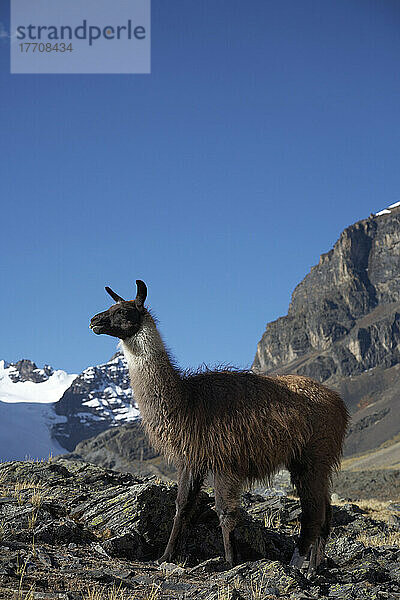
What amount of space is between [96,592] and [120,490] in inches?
226

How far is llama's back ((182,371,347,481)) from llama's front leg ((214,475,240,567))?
247 millimetres

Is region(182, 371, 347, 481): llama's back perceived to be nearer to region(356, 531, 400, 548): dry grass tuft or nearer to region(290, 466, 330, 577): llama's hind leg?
region(290, 466, 330, 577): llama's hind leg

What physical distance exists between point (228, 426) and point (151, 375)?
163 centimetres

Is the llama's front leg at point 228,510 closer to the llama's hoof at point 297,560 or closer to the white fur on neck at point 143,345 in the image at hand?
the llama's hoof at point 297,560

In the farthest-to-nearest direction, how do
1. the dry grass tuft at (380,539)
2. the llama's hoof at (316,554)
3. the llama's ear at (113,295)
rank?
the dry grass tuft at (380,539) → the llama's ear at (113,295) → the llama's hoof at (316,554)

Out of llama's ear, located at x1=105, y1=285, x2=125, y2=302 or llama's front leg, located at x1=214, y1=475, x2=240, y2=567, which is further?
llama's ear, located at x1=105, y1=285, x2=125, y2=302

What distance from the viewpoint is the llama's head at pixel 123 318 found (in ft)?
36.4

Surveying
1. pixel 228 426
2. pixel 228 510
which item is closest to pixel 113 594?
pixel 228 510

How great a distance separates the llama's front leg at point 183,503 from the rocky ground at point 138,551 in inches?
12.4

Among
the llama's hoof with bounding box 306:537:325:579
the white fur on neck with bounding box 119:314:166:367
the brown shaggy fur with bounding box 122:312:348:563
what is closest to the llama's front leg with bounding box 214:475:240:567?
the brown shaggy fur with bounding box 122:312:348:563

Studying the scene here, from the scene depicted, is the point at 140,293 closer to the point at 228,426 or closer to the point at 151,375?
the point at 151,375

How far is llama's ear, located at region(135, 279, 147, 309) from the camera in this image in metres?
11.2

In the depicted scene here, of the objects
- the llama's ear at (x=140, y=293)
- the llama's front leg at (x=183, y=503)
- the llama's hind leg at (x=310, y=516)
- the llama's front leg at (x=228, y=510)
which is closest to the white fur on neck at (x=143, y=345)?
the llama's ear at (x=140, y=293)

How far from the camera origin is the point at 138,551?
1063 cm
